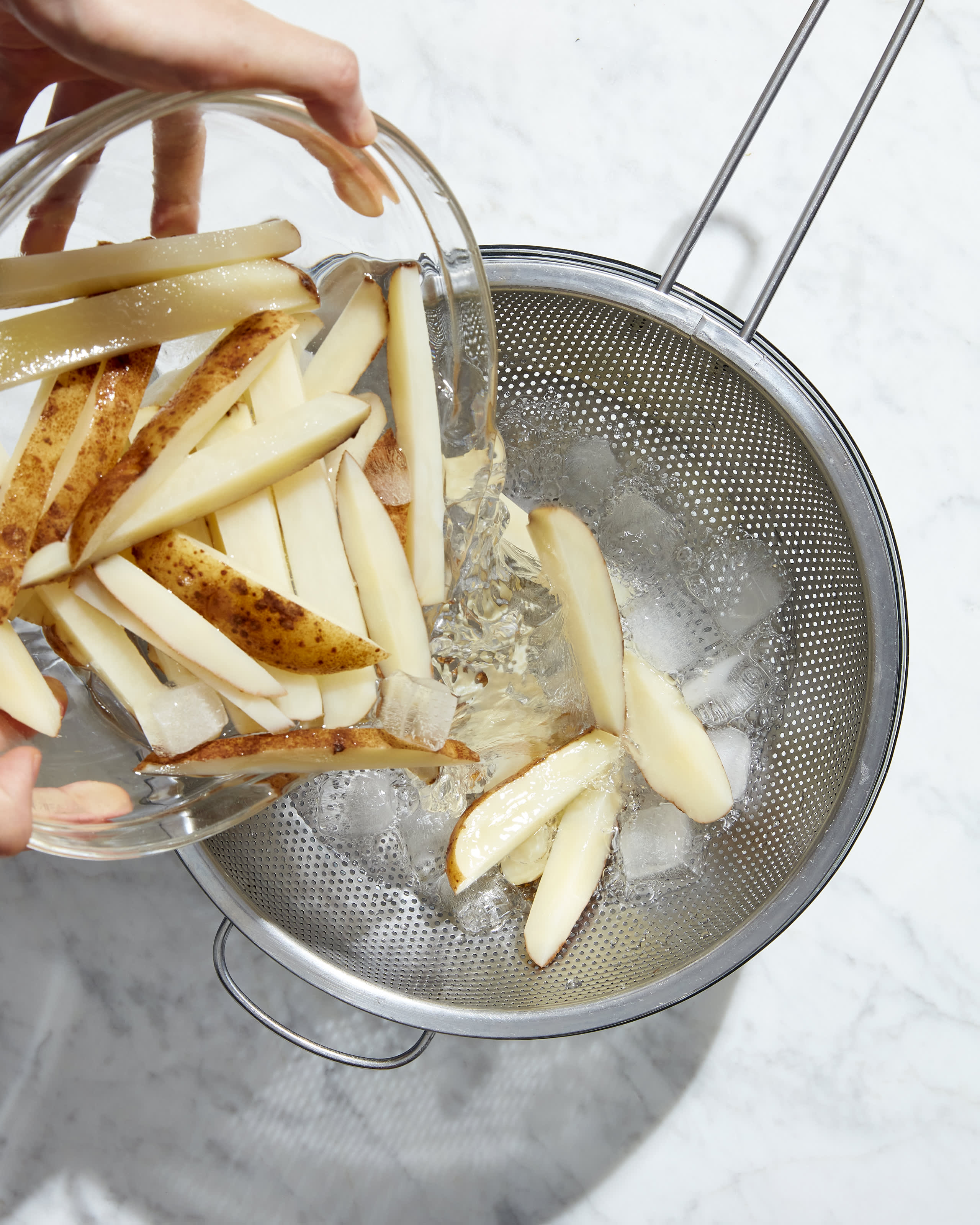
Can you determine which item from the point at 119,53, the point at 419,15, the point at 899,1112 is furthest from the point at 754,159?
the point at 899,1112

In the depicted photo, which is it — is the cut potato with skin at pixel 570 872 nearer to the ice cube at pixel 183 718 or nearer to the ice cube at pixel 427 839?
the ice cube at pixel 427 839

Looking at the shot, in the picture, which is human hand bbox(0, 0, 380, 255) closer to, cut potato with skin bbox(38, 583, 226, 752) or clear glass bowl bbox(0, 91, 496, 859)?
clear glass bowl bbox(0, 91, 496, 859)

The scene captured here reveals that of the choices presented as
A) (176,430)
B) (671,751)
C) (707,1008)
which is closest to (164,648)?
(176,430)

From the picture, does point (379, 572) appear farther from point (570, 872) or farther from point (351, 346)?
point (570, 872)

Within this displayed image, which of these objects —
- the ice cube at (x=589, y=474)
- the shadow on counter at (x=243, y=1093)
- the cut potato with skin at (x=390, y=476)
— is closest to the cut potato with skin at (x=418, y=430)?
the cut potato with skin at (x=390, y=476)

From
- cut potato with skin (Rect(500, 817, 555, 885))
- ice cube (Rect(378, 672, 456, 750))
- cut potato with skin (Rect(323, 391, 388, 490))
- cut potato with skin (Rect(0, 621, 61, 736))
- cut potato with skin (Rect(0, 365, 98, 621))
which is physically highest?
cut potato with skin (Rect(323, 391, 388, 490))

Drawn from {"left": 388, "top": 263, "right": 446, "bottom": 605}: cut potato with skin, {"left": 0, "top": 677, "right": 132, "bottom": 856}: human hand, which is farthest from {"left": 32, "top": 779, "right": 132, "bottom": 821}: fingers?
{"left": 388, "top": 263, "right": 446, "bottom": 605}: cut potato with skin

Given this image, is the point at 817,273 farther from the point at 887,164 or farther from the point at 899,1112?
the point at 899,1112
